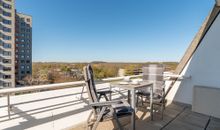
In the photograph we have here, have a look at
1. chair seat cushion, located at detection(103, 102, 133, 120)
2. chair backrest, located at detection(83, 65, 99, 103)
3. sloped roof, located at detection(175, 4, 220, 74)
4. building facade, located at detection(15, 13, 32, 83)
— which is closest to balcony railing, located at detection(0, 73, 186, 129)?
chair backrest, located at detection(83, 65, 99, 103)

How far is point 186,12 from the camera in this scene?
23.5 feet

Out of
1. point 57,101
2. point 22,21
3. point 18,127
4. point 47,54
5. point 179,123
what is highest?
point 22,21

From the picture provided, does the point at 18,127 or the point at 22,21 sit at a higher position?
the point at 22,21

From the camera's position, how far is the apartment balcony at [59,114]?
88.1 inches

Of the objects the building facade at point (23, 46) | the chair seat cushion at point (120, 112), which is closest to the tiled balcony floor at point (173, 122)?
the chair seat cushion at point (120, 112)

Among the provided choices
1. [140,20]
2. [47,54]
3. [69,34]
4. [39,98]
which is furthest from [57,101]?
[47,54]

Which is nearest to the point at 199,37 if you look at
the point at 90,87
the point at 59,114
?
the point at 90,87

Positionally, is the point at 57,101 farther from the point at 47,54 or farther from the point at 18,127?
the point at 47,54

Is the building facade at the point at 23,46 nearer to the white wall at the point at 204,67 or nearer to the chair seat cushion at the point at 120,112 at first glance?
the white wall at the point at 204,67

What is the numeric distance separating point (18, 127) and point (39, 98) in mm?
581

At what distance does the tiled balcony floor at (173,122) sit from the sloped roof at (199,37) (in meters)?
1.52

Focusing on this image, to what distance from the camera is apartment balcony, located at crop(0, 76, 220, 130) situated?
7.34 feet

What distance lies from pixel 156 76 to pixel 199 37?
1879 millimetres

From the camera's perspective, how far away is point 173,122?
2965 millimetres
